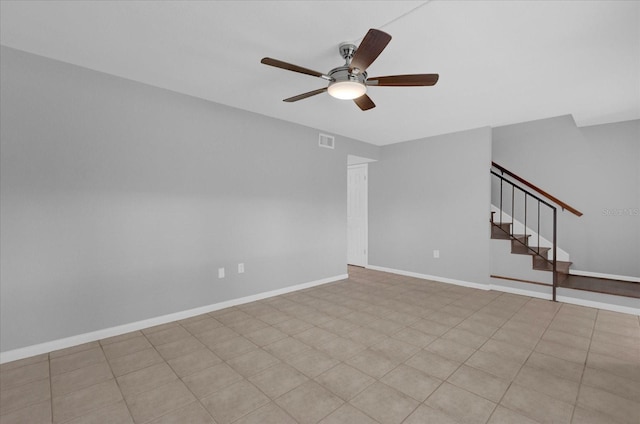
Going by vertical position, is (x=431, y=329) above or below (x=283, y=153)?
below

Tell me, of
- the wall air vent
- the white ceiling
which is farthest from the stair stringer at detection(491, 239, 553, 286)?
the wall air vent

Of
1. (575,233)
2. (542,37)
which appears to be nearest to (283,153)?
(542,37)

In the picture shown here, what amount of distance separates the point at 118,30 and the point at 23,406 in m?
2.65

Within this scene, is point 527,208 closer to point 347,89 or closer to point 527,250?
point 527,250

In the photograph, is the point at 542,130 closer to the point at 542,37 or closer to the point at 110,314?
the point at 542,37

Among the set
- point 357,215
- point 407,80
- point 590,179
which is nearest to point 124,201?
point 407,80

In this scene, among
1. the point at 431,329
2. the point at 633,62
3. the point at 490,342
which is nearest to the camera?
the point at 633,62

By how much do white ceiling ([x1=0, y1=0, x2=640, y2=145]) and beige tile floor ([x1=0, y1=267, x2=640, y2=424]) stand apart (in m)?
2.55

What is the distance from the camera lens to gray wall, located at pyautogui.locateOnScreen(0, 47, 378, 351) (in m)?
2.42

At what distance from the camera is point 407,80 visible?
7.05 feet

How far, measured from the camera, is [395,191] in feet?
18.4

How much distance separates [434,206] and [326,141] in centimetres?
222

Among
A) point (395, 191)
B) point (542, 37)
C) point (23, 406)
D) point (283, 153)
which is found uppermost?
point (542, 37)

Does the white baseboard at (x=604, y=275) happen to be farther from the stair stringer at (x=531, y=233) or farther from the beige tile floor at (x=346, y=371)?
the beige tile floor at (x=346, y=371)
